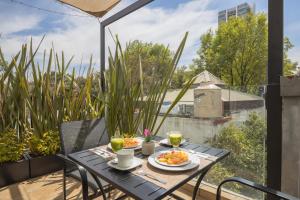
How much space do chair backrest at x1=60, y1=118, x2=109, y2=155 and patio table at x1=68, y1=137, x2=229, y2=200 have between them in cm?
35

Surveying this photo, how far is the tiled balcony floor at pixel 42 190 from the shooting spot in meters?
2.23

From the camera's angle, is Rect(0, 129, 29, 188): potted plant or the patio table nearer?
the patio table

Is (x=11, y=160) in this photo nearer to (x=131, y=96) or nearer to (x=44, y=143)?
(x=44, y=143)

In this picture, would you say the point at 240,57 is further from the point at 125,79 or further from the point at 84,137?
the point at 84,137

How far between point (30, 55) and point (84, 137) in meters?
1.46

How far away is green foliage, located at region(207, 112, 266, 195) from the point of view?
1.73 metres

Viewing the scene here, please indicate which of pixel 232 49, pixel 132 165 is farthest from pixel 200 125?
pixel 232 49

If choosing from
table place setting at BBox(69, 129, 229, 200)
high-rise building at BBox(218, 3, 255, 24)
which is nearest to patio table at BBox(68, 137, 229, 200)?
table place setting at BBox(69, 129, 229, 200)

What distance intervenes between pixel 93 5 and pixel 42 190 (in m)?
2.28

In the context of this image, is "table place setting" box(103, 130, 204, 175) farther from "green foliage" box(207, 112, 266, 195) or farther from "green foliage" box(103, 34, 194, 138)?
"green foliage" box(103, 34, 194, 138)

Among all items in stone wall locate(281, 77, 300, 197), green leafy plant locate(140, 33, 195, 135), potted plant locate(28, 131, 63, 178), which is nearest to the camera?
stone wall locate(281, 77, 300, 197)

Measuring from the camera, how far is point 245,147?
6.04ft

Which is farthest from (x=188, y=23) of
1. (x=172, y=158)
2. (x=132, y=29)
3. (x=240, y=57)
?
(x=172, y=158)

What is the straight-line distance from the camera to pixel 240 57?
13.8 ft
